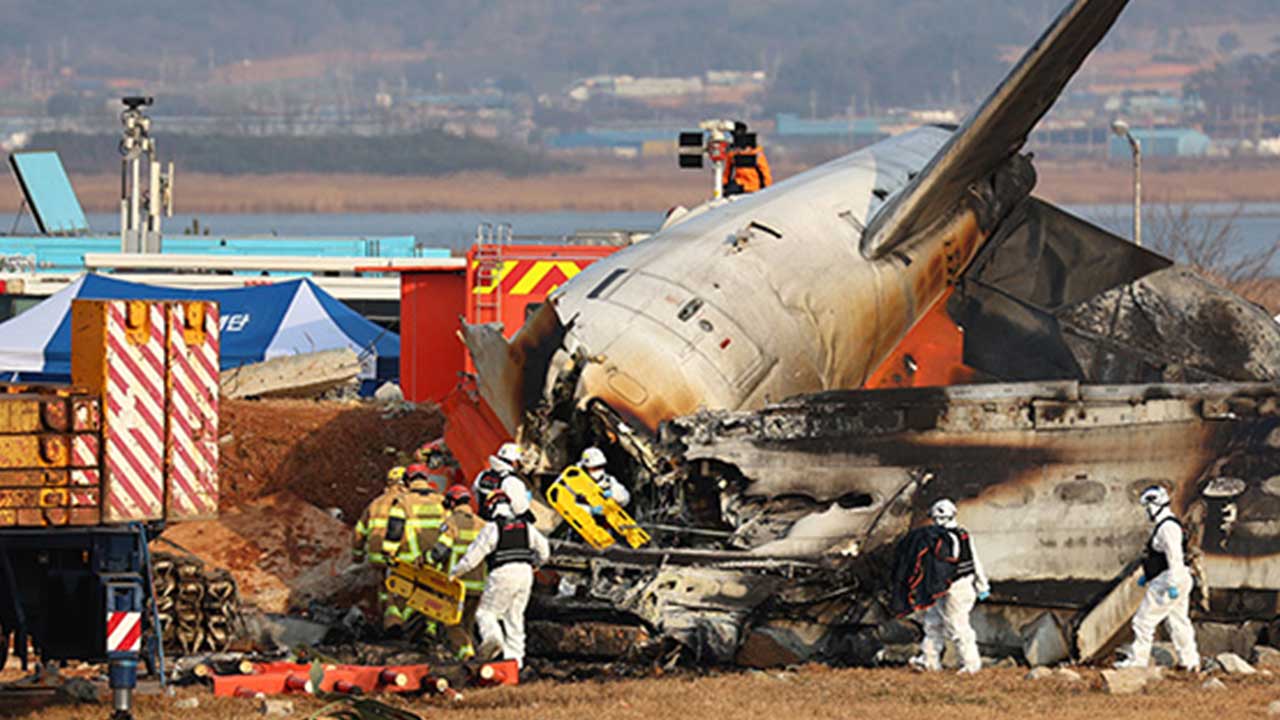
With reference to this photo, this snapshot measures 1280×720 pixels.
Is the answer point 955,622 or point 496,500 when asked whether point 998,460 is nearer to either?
point 955,622

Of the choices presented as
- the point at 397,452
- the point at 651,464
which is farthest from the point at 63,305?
the point at 651,464

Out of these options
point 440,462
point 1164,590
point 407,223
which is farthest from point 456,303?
point 407,223

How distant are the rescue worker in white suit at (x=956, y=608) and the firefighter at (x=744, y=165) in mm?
14151

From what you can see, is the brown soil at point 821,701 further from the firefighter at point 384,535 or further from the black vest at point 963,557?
the firefighter at point 384,535

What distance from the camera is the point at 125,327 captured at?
15.8 metres

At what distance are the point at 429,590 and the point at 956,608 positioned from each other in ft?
16.5

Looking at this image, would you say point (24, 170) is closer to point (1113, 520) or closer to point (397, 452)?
point (397, 452)

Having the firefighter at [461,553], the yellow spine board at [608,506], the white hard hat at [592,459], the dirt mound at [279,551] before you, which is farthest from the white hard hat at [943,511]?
the dirt mound at [279,551]

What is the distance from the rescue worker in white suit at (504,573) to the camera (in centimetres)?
1872

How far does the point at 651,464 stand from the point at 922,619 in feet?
9.77

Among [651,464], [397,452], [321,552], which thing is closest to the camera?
[651,464]

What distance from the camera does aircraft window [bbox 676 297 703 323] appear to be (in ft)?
70.1

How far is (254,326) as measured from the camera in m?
39.8

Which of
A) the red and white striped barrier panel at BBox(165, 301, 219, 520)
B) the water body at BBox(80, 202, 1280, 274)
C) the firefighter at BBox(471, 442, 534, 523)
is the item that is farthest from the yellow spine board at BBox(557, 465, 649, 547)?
the water body at BBox(80, 202, 1280, 274)
